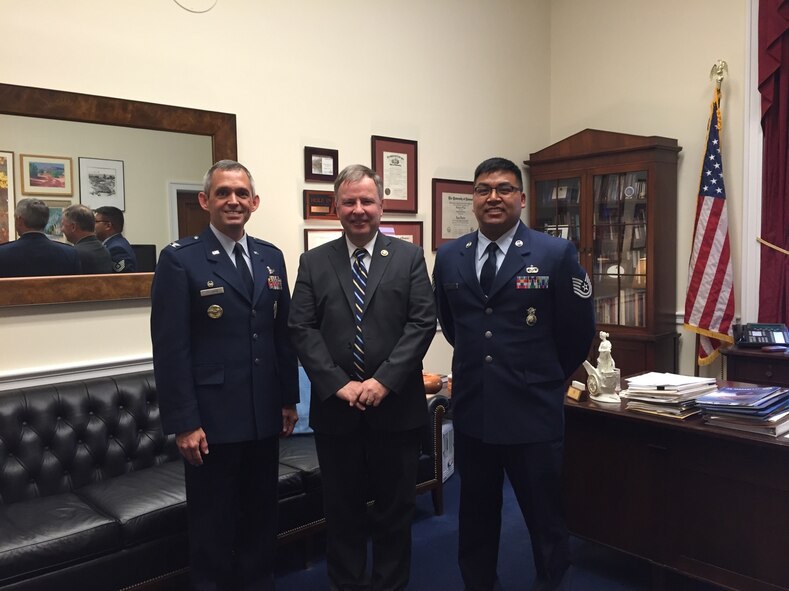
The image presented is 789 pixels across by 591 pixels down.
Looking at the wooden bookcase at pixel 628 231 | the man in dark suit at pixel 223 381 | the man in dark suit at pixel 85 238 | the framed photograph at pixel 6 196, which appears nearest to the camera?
the man in dark suit at pixel 223 381

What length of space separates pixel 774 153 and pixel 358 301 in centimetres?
311

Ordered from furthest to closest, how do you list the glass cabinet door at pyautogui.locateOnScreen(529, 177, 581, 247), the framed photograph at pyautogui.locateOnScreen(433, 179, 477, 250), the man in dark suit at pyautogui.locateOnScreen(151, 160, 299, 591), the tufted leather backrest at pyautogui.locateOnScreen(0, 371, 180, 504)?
the glass cabinet door at pyautogui.locateOnScreen(529, 177, 581, 247), the framed photograph at pyautogui.locateOnScreen(433, 179, 477, 250), the tufted leather backrest at pyautogui.locateOnScreen(0, 371, 180, 504), the man in dark suit at pyautogui.locateOnScreen(151, 160, 299, 591)

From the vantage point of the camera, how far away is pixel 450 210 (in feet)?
14.4

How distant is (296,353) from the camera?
6.74 feet

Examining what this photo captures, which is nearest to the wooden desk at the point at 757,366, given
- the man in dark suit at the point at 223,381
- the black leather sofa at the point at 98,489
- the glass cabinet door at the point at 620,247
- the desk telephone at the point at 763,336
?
the desk telephone at the point at 763,336

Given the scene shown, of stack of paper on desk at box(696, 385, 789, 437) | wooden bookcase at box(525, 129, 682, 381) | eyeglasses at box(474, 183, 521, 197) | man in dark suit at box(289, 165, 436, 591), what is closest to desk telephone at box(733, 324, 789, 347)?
wooden bookcase at box(525, 129, 682, 381)

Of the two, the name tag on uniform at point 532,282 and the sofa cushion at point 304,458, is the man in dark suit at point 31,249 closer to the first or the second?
the sofa cushion at point 304,458

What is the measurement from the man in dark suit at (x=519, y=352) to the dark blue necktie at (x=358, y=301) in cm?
31

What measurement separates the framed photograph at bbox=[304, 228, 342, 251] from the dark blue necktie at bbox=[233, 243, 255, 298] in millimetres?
1537

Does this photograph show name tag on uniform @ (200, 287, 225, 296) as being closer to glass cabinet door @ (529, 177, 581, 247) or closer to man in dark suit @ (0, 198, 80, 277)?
man in dark suit @ (0, 198, 80, 277)

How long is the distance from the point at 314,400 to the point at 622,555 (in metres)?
1.49

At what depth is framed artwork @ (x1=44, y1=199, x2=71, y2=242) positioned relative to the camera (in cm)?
266

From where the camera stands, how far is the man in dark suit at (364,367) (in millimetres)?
1970

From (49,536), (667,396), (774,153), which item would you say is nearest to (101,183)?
(49,536)
